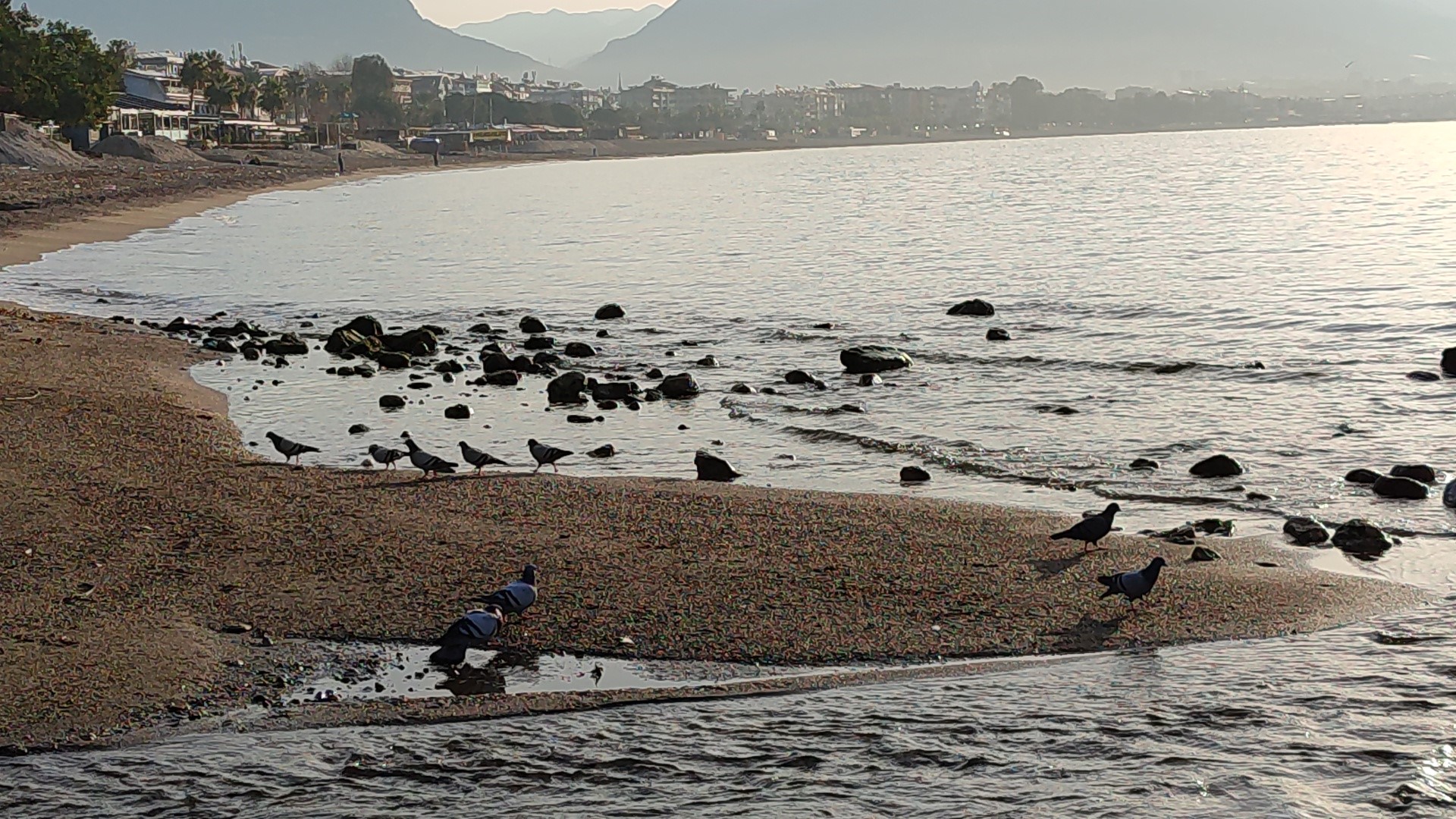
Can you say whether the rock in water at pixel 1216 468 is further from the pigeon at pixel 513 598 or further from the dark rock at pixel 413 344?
the dark rock at pixel 413 344

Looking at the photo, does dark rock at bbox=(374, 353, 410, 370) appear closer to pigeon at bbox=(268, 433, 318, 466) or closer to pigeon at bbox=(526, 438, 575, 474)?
pigeon at bbox=(268, 433, 318, 466)

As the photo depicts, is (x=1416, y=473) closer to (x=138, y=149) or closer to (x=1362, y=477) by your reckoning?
(x=1362, y=477)

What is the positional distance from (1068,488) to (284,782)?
28.9ft

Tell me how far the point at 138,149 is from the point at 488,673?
10654cm

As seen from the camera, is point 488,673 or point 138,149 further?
point 138,149

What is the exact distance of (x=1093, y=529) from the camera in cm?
1034

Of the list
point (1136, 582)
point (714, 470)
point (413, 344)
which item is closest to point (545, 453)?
point (714, 470)

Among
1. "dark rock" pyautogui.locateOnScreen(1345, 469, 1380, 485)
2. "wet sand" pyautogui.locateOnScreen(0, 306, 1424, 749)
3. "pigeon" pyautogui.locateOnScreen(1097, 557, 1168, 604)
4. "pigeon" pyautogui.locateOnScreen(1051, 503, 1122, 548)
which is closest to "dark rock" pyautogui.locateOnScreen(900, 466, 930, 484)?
"wet sand" pyautogui.locateOnScreen(0, 306, 1424, 749)

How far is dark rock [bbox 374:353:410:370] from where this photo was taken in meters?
21.7

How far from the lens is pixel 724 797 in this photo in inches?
248

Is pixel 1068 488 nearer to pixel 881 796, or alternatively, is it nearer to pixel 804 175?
pixel 881 796

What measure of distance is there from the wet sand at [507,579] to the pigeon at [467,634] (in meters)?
0.25

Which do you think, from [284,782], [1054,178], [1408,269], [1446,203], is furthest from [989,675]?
[1054,178]

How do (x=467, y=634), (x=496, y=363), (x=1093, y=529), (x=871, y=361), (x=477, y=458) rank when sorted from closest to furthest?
(x=467, y=634), (x=1093, y=529), (x=477, y=458), (x=496, y=363), (x=871, y=361)
